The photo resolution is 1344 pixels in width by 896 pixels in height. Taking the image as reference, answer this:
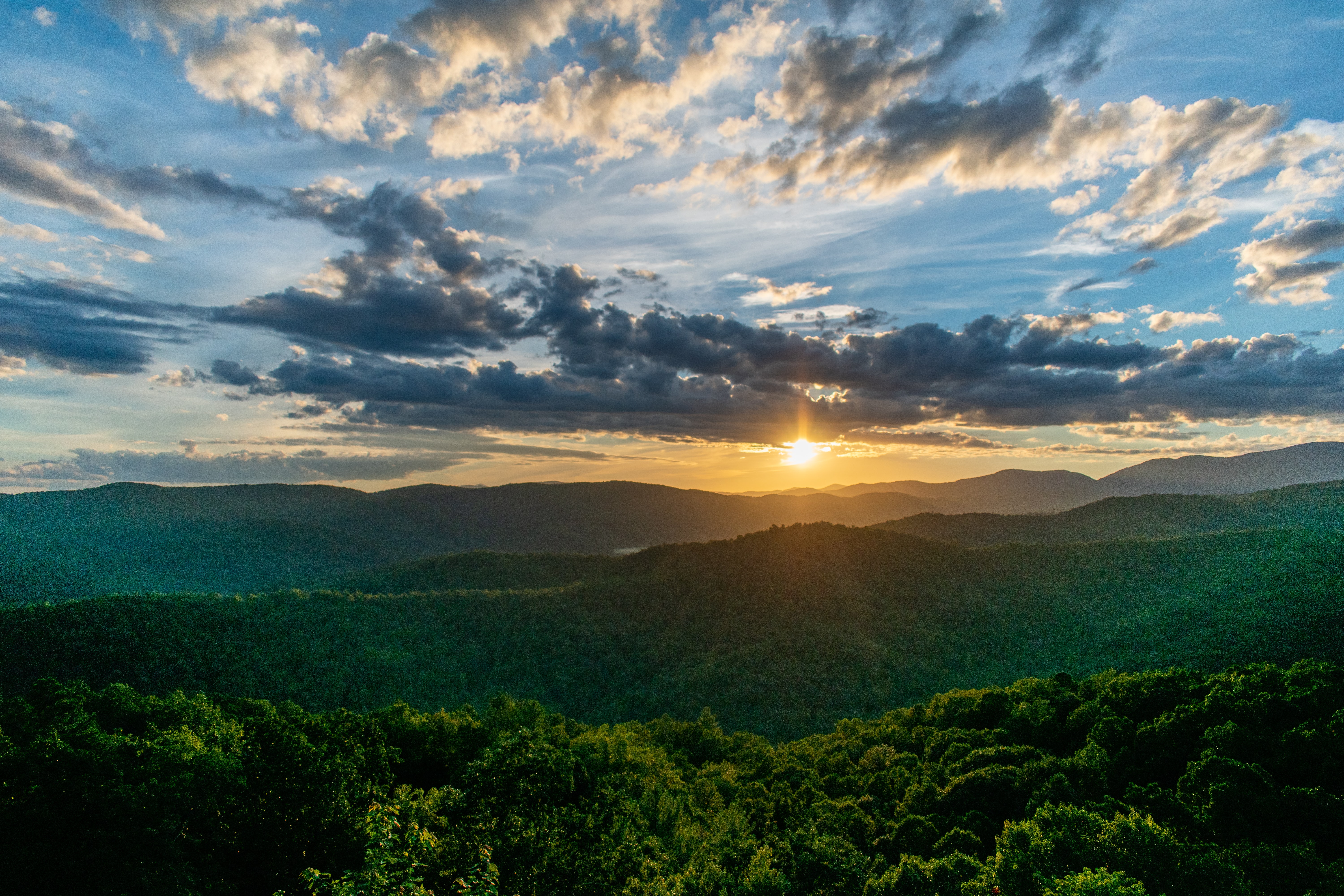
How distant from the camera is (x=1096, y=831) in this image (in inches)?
894

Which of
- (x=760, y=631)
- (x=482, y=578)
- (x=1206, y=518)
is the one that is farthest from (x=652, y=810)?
(x=1206, y=518)

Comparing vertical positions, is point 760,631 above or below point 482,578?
above

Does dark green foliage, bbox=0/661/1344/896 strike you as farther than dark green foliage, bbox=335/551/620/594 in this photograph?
No

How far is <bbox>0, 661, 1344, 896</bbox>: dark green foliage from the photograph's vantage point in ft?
68.9

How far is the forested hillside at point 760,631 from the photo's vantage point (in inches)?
3794

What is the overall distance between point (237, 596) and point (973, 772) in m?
141

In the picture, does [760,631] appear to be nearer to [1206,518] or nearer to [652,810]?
[652,810]

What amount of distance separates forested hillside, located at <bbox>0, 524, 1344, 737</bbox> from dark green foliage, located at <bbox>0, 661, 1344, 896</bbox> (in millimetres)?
54554

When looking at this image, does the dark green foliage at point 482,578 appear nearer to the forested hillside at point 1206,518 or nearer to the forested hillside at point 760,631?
the forested hillside at point 760,631

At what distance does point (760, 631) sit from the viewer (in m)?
120

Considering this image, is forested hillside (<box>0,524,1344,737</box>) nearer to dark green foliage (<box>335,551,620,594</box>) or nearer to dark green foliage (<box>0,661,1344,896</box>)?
dark green foliage (<box>335,551,620,594</box>)

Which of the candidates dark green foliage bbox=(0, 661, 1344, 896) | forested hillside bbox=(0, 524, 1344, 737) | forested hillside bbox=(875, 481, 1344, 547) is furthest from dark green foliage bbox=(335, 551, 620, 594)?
dark green foliage bbox=(0, 661, 1344, 896)

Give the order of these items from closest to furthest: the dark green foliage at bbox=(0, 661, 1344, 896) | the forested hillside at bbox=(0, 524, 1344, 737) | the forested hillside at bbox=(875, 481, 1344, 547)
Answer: the dark green foliage at bbox=(0, 661, 1344, 896), the forested hillside at bbox=(0, 524, 1344, 737), the forested hillside at bbox=(875, 481, 1344, 547)

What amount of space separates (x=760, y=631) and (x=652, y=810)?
273 ft
